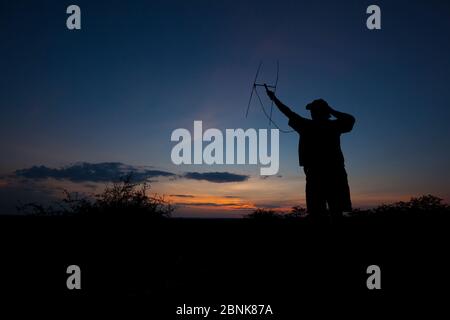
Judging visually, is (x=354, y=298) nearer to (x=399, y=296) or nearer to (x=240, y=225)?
(x=399, y=296)

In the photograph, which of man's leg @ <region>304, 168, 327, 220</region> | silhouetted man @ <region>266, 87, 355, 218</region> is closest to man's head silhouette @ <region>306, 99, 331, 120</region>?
silhouetted man @ <region>266, 87, 355, 218</region>

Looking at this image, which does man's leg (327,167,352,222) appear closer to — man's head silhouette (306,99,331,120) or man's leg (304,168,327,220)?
man's leg (304,168,327,220)

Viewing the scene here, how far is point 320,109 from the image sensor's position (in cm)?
545

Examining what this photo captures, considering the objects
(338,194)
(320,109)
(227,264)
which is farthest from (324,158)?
(227,264)

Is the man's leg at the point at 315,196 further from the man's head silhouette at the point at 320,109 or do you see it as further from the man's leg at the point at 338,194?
the man's head silhouette at the point at 320,109

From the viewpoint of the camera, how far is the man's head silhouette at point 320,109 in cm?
545

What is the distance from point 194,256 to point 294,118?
273cm

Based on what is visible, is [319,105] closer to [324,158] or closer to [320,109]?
[320,109]

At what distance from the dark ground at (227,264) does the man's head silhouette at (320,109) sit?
1750 millimetres

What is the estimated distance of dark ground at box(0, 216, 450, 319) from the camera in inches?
134

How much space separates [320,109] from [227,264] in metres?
2.77

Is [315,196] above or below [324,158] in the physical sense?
below

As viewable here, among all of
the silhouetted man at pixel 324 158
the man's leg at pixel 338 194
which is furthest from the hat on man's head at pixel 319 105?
the man's leg at pixel 338 194

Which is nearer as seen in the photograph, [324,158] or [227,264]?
[227,264]
